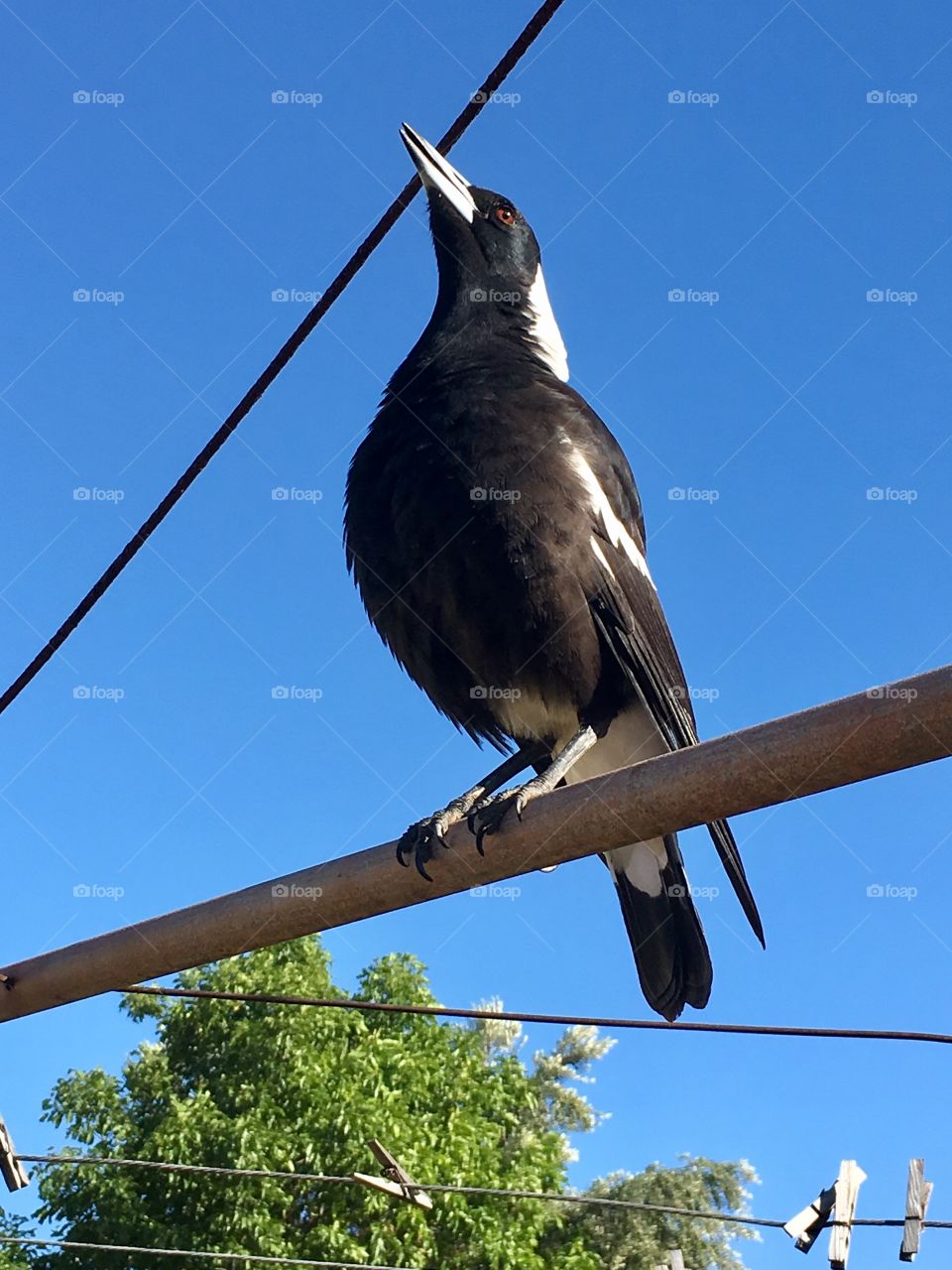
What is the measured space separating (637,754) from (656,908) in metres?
0.42

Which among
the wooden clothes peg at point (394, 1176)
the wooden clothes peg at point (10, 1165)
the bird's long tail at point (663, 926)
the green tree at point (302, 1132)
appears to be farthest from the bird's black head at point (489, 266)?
the green tree at point (302, 1132)

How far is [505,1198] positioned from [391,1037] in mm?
2306

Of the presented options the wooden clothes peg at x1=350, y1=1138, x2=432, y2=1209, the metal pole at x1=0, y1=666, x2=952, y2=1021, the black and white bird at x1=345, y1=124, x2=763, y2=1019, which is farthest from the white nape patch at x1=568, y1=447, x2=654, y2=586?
the wooden clothes peg at x1=350, y1=1138, x2=432, y2=1209

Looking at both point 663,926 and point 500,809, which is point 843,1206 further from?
point 500,809

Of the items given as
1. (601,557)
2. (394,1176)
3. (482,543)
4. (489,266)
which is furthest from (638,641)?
(394,1176)

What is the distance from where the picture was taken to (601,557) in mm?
2965

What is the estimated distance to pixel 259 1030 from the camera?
13711 mm

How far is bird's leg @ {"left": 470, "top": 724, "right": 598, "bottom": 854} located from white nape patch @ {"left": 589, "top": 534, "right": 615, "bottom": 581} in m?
0.39

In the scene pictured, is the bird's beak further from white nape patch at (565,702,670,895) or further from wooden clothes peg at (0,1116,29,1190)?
wooden clothes peg at (0,1116,29,1190)

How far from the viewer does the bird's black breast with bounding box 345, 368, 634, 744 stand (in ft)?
9.27

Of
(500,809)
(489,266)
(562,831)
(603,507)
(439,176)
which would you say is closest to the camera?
(562,831)

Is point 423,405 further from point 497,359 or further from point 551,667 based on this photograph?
point 551,667

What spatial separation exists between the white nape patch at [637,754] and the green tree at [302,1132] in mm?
10669

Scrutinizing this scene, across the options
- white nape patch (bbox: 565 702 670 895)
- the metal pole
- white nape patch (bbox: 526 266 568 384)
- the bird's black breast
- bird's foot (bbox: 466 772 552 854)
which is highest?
white nape patch (bbox: 526 266 568 384)
